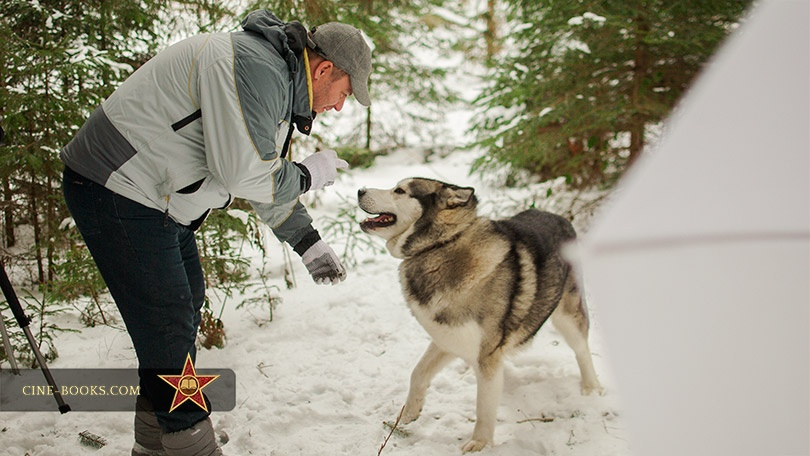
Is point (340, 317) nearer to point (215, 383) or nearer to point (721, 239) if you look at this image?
point (215, 383)

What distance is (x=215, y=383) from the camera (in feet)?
11.1

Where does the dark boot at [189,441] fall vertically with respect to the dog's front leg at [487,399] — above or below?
above

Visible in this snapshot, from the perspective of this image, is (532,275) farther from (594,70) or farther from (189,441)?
(594,70)

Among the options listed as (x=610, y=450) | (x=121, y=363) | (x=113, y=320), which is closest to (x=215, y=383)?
(x=121, y=363)

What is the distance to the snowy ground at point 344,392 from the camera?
9.20 ft

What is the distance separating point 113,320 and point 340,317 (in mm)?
1707

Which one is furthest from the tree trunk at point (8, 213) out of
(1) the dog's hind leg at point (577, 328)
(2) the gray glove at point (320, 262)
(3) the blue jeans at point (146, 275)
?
(1) the dog's hind leg at point (577, 328)

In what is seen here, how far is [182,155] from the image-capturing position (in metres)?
1.98

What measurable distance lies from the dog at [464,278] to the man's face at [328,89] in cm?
65

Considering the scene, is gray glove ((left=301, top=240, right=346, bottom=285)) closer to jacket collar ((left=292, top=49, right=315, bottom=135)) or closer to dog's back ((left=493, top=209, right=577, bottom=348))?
jacket collar ((left=292, top=49, right=315, bottom=135))

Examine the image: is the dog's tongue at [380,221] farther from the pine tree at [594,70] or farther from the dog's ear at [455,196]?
the pine tree at [594,70]

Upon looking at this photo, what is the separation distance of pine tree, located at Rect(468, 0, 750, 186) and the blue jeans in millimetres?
4216

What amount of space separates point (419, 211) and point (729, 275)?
150cm

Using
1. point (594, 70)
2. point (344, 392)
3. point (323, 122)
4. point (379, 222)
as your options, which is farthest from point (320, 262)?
point (594, 70)
